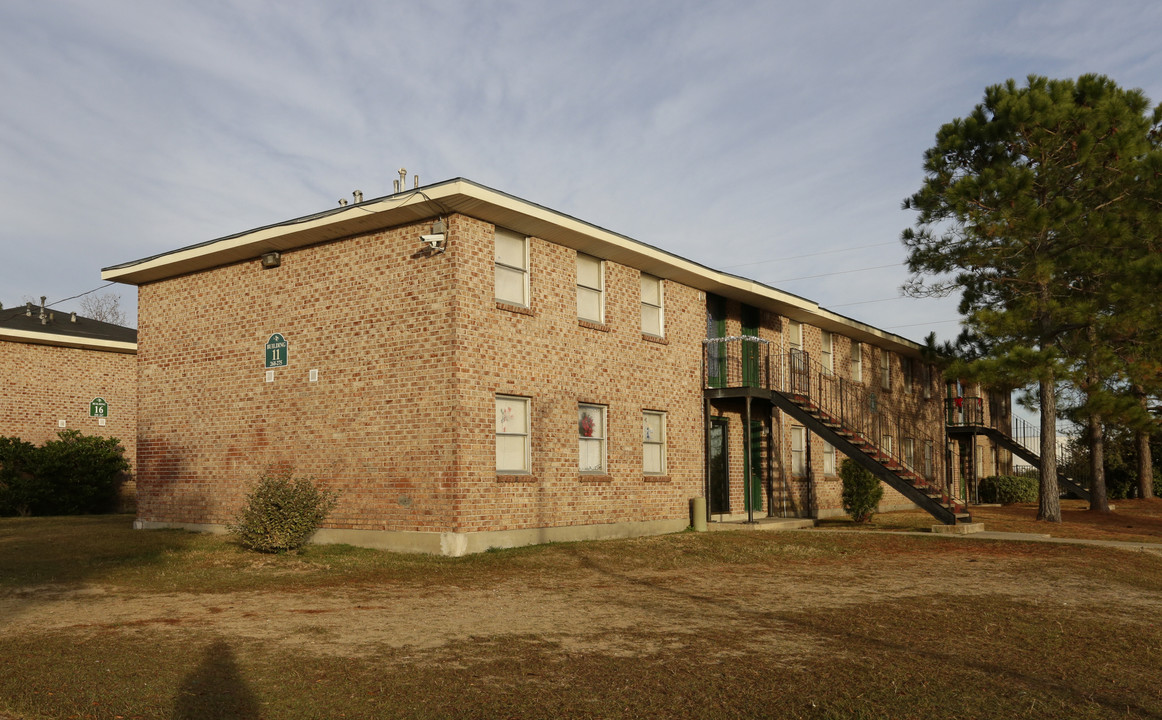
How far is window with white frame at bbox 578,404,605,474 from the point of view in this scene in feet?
55.8

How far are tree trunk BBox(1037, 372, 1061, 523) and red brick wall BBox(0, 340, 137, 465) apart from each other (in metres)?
24.5

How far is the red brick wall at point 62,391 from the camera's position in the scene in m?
24.1

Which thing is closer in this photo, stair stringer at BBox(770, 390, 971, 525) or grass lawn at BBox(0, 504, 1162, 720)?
grass lawn at BBox(0, 504, 1162, 720)

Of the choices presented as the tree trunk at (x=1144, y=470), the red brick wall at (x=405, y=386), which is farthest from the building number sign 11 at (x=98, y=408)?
the tree trunk at (x=1144, y=470)

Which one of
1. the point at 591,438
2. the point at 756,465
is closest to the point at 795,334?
the point at 756,465

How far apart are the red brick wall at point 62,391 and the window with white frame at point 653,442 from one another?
16.2 m

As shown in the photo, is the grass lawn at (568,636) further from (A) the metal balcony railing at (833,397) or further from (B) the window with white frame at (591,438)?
(A) the metal balcony railing at (833,397)

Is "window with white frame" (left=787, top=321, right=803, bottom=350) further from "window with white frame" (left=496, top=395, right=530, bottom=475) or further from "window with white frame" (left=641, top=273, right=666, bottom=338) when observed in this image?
"window with white frame" (left=496, top=395, right=530, bottom=475)

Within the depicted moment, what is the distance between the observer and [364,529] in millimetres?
15086

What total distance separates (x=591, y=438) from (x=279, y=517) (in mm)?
5755

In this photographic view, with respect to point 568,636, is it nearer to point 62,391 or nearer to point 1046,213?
point 1046,213

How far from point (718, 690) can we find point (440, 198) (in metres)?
9.71

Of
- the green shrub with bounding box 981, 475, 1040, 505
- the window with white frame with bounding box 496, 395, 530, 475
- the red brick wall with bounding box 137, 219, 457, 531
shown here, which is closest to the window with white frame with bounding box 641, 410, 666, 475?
the window with white frame with bounding box 496, 395, 530, 475

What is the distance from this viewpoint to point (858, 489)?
22.4 meters
